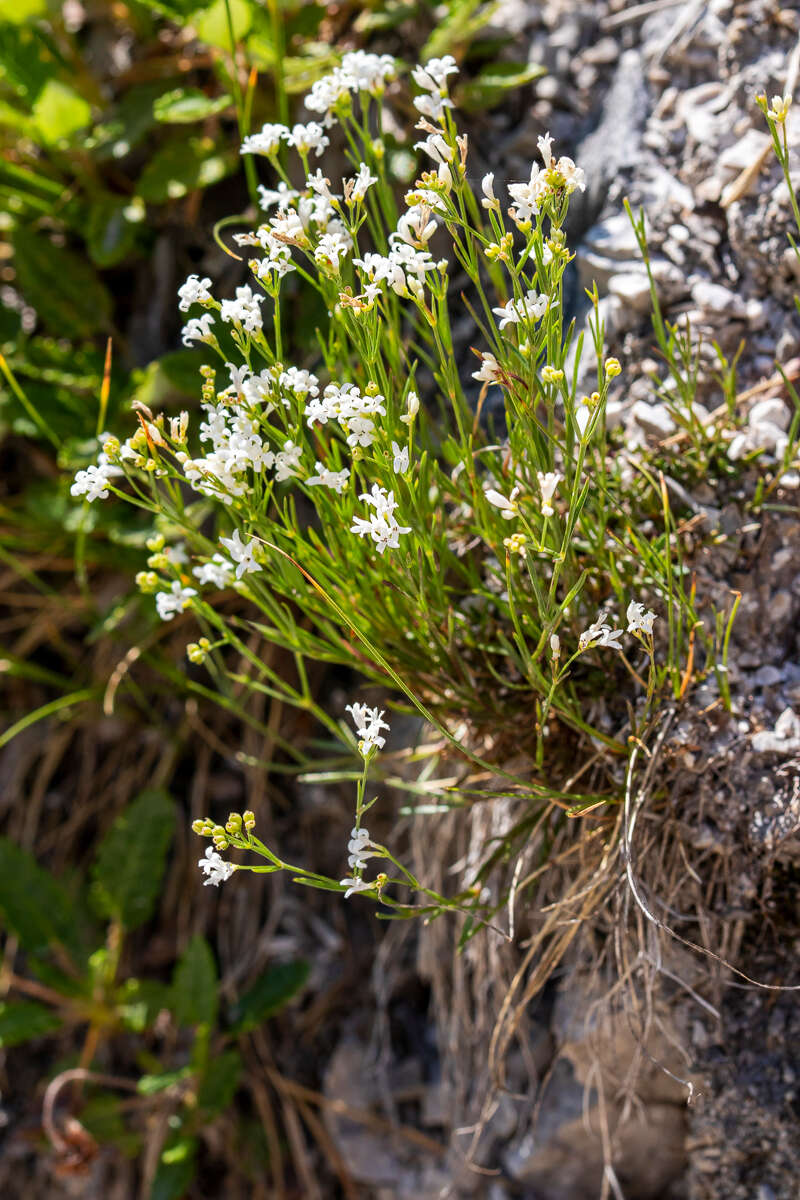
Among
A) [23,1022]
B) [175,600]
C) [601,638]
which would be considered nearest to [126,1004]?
[23,1022]

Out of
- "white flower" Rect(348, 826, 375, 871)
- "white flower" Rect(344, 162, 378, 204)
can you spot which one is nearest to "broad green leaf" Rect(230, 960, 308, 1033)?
"white flower" Rect(348, 826, 375, 871)

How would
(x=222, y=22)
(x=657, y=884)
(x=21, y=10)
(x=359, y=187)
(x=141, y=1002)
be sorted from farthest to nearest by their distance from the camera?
1. (x=141, y=1002)
2. (x=21, y=10)
3. (x=222, y=22)
4. (x=657, y=884)
5. (x=359, y=187)

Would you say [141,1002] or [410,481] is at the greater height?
[410,481]

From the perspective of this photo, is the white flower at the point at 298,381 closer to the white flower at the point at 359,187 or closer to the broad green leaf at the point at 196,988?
the white flower at the point at 359,187

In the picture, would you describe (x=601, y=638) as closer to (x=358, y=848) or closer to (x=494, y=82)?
(x=358, y=848)

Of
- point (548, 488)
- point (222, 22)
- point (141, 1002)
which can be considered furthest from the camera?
point (141, 1002)

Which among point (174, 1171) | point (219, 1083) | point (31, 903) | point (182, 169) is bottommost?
point (174, 1171)
